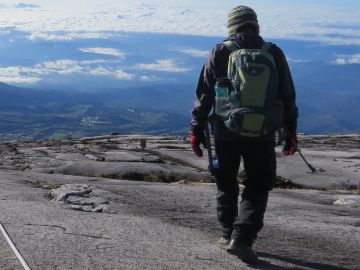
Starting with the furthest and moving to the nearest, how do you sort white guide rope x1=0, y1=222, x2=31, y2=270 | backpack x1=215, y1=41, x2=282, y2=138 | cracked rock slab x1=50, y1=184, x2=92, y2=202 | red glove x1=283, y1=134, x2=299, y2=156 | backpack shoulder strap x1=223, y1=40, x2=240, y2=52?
cracked rock slab x1=50, y1=184, x2=92, y2=202 < red glove x1=283, y1=134, x2=299, y2=156 < backpack shoulder strap x1=223, y1=40, x2=240, y2=52 < backpack x1=215, y1=41, x2=282, y2=138 < white guide rope x1=0, y1=222, x2=31, y2=270

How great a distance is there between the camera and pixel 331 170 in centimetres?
2669

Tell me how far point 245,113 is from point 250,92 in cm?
28

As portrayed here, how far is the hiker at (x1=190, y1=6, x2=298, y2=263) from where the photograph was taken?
809 cm

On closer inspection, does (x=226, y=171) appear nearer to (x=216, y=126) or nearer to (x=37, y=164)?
(x=216, y=126)

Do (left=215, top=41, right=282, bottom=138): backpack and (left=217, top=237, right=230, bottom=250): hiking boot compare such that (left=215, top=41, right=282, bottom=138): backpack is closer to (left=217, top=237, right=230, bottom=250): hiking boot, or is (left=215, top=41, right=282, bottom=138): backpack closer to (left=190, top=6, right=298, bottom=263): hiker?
(left=190, top=6, right=298, bottom=263): hiker

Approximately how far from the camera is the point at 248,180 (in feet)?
28.1

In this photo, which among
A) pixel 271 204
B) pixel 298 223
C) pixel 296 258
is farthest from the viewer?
pixel 271 204

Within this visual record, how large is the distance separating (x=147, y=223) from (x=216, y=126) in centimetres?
289

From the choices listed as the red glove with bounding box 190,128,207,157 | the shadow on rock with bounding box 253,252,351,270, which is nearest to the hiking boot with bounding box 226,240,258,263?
the shadow on rock with bounding box 253,252,351,270

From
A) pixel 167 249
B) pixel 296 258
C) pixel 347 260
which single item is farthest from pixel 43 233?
pixel 347 260

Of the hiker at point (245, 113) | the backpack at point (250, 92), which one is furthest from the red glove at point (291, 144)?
the backpack at point (250, 92)

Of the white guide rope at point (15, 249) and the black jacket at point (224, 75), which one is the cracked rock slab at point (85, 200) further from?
the black jacket at point (224, 75)

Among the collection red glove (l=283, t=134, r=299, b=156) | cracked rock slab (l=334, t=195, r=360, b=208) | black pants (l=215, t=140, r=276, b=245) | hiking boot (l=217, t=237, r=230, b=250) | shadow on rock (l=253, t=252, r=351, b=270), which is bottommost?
cracked rock slab (l=334, t=195, r=360, b=208)

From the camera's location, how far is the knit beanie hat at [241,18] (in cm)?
848
